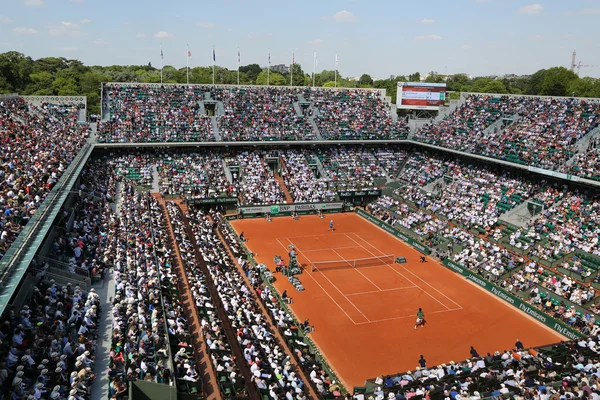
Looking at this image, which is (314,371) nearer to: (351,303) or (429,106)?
(351,303)

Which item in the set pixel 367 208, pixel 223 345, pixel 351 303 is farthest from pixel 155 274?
pixel 367 208

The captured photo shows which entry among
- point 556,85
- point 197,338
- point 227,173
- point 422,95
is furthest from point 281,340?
point 556,85

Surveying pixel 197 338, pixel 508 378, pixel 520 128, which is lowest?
pixel 508 378

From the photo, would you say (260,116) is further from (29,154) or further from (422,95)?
(29,154)

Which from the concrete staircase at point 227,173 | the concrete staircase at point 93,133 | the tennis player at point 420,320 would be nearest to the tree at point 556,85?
the concrete staircase at point 227,173

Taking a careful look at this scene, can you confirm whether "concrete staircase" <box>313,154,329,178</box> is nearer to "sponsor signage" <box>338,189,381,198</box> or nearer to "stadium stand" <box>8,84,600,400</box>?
"stadium stand" <box>8,84,600,400</box>
